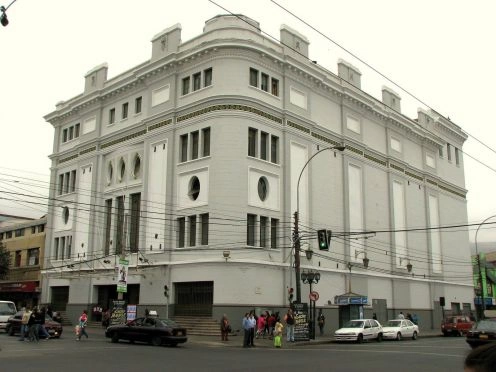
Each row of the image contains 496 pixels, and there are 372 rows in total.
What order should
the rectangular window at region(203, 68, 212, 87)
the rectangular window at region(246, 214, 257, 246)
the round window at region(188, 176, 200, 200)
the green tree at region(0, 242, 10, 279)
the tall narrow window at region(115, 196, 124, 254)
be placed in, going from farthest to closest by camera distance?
the green tree at region(0, 242, 10, 279)
the tall narrow window at region(115, 196, 124, 254)
the rectangular window at region(203, 68, 212, 87)
the round window at region(188, 176, 200, 200)
the rectangular window at region(246, 214, 257, 246)

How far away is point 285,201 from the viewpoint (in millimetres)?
39875

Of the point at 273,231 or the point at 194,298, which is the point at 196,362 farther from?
the point at 273,231

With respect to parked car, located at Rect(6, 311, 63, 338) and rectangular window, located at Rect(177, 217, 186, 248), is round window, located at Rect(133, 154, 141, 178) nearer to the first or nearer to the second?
rectangular window, located at Rect(177, 217, 186, 248)

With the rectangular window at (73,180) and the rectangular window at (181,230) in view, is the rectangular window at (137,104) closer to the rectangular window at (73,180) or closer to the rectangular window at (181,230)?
the rectangular window at (73,180)

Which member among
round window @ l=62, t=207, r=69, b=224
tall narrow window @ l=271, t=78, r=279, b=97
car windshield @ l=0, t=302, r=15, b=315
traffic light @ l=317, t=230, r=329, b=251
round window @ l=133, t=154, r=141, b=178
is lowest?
car windshield @ l=0, t=302, r=15, b=315

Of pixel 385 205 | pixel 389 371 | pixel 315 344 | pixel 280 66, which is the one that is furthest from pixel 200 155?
pixel 389 371

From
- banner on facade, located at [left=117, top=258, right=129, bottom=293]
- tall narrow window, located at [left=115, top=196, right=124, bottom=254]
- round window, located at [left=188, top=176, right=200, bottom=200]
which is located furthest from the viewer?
tall narrow window, located at [left=115, top=196, right=124, bottom=254]

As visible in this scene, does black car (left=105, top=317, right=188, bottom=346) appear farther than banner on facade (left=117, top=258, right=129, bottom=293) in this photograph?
No

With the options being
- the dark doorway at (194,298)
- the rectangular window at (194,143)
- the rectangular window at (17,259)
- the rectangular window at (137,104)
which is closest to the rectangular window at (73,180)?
the rectangular window at (137,104)

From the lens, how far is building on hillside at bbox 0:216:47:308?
184 feet

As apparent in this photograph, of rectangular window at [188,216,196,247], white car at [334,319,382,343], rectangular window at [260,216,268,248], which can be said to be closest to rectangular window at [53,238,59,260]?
rectangular window at [188,216,196,247]

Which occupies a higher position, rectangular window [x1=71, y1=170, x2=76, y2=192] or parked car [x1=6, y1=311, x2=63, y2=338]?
rectangular window [x1=71, y1=170, x2=76, y2=192]

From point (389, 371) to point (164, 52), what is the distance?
109ft

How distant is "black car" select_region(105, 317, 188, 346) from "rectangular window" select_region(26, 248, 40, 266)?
3198 cm
